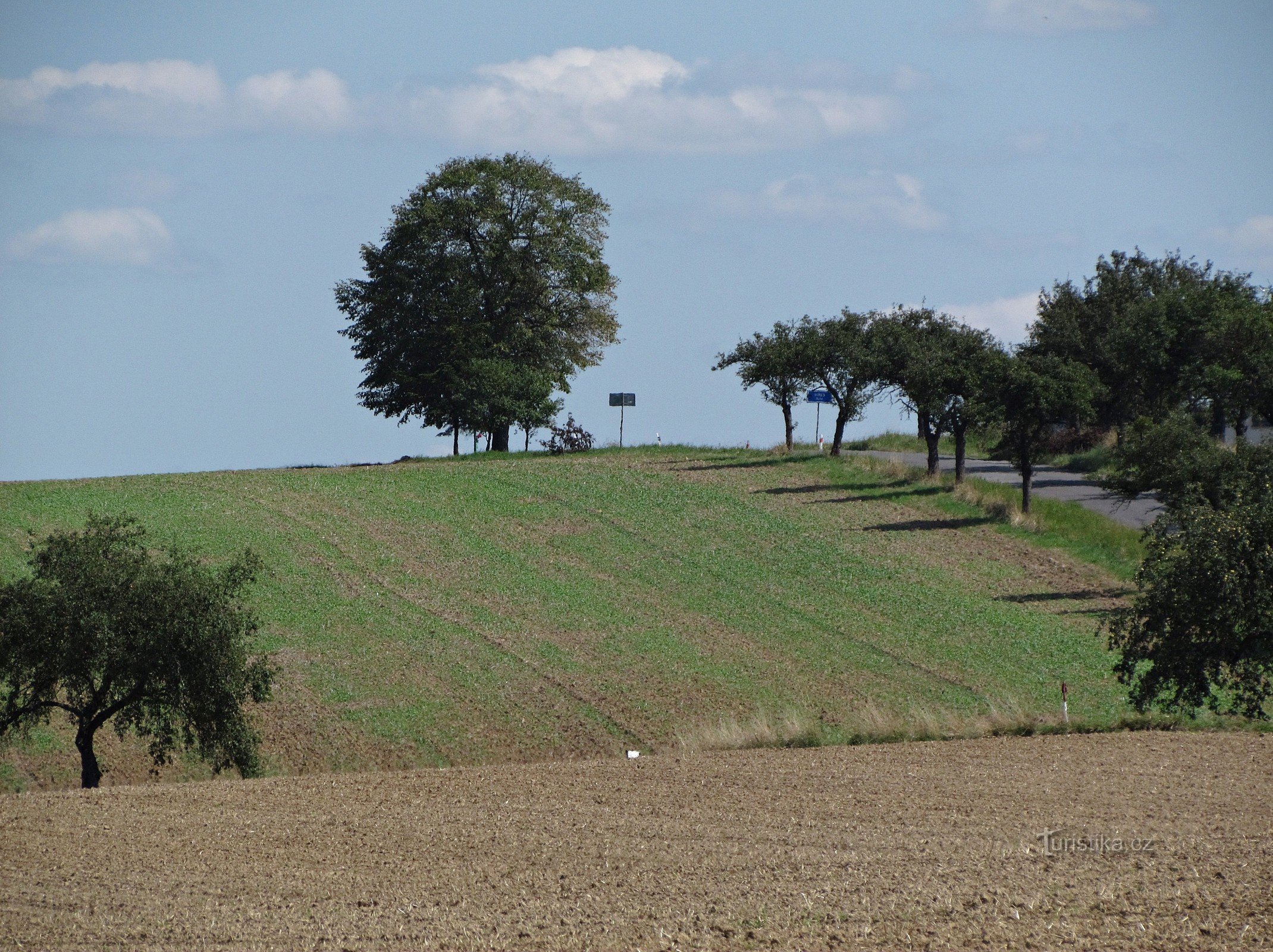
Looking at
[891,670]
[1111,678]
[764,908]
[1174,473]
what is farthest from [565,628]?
[764,908]

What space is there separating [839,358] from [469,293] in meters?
21.0

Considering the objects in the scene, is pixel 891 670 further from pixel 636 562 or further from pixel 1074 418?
pixel 1074 418

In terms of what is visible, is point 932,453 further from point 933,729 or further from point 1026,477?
point 933,729

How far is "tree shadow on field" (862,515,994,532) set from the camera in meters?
46.7

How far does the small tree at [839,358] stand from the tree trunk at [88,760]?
1595 inches

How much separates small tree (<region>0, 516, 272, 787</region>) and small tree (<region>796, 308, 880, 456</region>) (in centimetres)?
3892

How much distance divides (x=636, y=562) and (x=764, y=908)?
1200 inches

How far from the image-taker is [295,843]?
14.8m

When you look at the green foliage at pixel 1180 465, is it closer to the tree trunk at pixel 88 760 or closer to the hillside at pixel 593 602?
the hillside at pixel 593 602

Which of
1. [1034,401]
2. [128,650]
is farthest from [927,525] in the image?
[128,650]

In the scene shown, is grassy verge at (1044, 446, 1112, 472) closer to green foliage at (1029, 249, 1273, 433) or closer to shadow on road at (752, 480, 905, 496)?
green foliage at (1029, 249, 1273, 433)

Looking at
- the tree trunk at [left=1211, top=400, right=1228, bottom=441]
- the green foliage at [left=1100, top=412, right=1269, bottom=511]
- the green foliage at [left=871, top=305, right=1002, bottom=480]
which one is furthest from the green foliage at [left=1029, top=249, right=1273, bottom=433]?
the green foliage at [left=1100, top=412, right=1269, bottom=511]

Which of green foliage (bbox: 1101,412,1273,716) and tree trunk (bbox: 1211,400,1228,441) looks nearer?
green foliage (bbox: 1101,412,1273,716)

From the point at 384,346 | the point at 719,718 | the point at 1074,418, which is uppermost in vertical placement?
the point at 384,346
